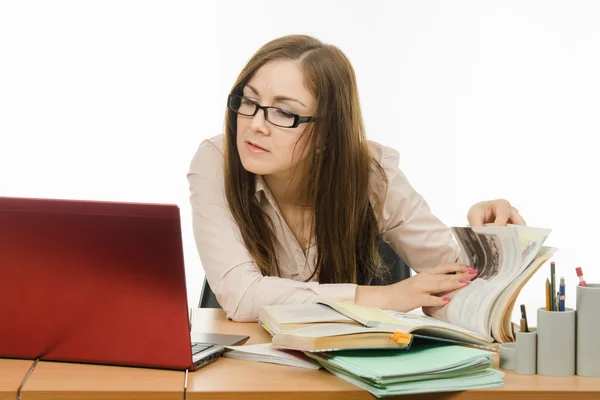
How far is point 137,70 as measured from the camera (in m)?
4.11

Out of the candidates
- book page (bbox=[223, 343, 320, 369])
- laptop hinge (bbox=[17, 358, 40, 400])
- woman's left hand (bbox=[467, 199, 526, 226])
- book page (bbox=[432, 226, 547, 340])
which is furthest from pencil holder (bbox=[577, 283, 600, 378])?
laptop hinge (bbox=[17, 358, 40, 400])

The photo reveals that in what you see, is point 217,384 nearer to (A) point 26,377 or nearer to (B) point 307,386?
(B) point 307,386

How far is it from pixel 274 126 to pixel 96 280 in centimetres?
75

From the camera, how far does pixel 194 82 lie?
13.5ft

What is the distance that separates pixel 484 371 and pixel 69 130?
351cm

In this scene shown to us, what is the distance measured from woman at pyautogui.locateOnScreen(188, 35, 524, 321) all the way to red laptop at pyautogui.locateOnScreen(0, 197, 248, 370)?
50 cm

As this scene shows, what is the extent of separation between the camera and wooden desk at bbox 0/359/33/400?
0.93 m

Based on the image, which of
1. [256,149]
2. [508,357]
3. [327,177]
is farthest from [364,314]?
[327,177]

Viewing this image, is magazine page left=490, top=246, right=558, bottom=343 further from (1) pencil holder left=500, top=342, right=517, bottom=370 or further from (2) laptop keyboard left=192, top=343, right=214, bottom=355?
(2) laptop keyboard left=192, top=343, right=214, bottom=355

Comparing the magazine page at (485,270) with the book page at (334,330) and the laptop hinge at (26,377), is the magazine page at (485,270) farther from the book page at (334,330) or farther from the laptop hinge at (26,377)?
the laptop hinge at (26,377)

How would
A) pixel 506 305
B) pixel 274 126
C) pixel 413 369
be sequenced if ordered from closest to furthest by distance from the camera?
pixel 413 369, pixel 506 305, pixel 274 126

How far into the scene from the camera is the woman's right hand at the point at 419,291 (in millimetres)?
1466

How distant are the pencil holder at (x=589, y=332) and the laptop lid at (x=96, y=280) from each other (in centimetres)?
53

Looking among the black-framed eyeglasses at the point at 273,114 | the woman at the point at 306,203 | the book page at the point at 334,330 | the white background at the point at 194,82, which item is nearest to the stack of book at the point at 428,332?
the book page at the point at 334,330
